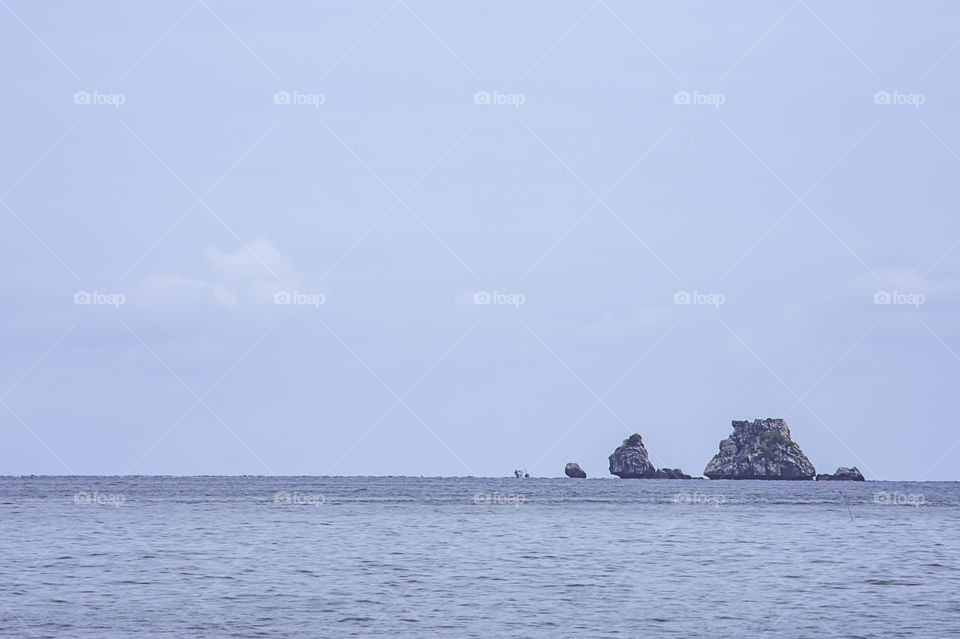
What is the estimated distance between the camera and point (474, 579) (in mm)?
43188

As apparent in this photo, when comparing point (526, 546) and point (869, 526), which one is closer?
point (526, 546)

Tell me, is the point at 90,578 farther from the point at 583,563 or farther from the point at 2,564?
the point at 583,563

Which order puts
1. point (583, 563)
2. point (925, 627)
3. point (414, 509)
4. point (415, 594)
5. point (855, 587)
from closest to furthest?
point (925, 627) → point (415, 594) → point (855, 587) → point (583, 563) → point (414, 509)

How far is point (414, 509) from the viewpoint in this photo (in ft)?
332

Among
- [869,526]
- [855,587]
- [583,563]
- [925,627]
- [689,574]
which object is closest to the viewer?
[925,627]

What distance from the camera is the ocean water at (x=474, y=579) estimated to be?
3284 centimetres

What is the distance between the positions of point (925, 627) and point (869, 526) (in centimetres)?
4782

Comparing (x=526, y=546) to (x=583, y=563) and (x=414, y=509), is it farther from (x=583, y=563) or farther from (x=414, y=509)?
(x=414, y=509)

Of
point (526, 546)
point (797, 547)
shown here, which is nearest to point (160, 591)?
point (526, 546)

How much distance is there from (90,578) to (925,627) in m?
31.9

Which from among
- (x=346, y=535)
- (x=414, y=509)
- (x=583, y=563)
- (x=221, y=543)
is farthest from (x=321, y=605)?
(x=414, y=509)

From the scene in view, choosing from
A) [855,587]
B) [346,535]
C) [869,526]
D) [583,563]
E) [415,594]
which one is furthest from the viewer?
[869,526]

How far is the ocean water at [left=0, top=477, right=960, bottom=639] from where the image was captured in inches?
1293

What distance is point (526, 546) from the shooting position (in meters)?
57.9
